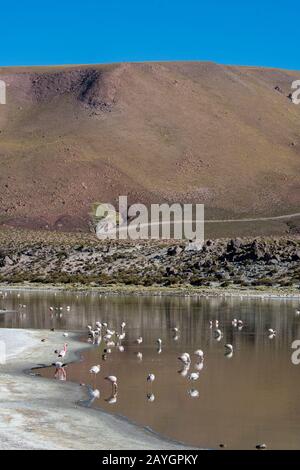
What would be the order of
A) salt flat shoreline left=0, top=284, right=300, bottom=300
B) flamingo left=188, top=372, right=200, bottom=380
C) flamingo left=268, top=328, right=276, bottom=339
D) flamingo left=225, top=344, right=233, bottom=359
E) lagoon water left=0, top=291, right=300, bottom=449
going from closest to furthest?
lagoon water left=0, top=291, right=300, bottom=449, flamingo left=188, top=372, right=200, bottom=380, flamingo left=225, top=344, right=233, bottom=359, flamingo left=268, top=328, right=276, bottom=339, salt flat shoreline left=0, top=284, right=300, bottom=300

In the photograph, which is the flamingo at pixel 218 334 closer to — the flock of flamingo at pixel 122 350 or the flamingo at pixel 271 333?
the flock of flamingo at pixel 122 350

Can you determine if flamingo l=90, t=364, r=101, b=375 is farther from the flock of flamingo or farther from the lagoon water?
the lagoon water

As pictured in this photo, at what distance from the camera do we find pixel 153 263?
72188 millimetres

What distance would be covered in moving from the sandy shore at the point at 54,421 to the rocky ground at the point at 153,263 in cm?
3958

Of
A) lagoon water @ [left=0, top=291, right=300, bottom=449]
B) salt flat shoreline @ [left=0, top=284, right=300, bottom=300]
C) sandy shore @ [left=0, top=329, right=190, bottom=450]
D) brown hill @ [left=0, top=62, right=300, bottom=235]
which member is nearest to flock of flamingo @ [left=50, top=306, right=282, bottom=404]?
lagoon water @ [left=0, top=291, right=300, bottom=449]

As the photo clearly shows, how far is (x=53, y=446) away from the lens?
46.0 ft

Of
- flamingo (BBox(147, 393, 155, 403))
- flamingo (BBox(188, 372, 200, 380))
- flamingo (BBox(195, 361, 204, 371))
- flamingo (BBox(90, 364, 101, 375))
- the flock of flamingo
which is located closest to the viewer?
flamingo (BBox(147, 393, 155, 403))

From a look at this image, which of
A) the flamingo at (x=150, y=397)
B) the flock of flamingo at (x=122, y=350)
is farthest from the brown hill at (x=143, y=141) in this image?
the flamingo at (x=150, y=397)

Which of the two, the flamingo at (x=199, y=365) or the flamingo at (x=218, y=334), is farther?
the flamingo at (x=218, y=334)

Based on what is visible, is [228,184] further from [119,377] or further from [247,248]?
[119,377]

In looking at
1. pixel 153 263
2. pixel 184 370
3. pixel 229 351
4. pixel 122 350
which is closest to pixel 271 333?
pixel 229 351

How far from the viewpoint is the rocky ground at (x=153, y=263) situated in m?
63.5

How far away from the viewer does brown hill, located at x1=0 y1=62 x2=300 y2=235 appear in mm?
116125

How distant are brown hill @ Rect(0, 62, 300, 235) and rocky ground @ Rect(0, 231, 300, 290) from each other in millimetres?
28842
